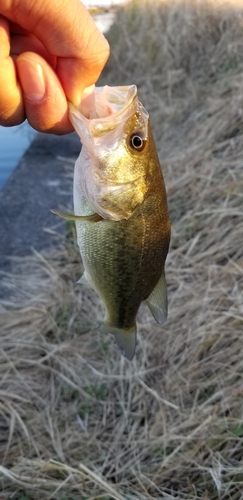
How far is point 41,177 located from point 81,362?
323 cm

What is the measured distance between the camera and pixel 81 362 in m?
4.12

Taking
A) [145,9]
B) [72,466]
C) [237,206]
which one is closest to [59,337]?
[72,466]

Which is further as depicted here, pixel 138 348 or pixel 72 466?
pixel 138 348

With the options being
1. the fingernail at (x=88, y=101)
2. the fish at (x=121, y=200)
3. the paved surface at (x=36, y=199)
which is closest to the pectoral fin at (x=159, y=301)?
the fish at (x=121, y=200)

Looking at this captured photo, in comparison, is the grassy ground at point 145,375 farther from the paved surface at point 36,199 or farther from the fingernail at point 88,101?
the fingernail at point 88,101

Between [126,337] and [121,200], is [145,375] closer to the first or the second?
[126,337]

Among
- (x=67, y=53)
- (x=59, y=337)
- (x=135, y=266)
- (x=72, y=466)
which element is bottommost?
(x=59, y=337)

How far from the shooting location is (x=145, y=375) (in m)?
3.93

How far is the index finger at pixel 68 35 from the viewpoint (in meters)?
1.39

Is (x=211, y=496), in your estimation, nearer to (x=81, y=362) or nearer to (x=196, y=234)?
(x=81, y=362)

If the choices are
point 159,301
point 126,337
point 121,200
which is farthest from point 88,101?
point 126,337

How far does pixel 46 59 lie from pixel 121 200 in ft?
1.44

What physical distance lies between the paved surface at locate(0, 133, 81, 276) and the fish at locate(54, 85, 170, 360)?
10.8 feet

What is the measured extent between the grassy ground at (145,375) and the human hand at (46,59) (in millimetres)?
2022
